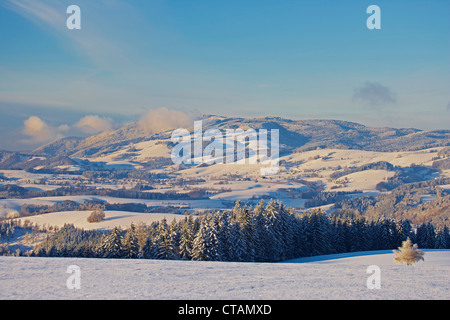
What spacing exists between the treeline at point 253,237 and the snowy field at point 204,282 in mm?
21015

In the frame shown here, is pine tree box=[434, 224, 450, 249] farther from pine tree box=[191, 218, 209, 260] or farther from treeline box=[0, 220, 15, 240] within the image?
treeline box=[0, 220, 15, 240]

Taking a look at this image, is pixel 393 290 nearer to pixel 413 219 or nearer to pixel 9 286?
pixel 9 286

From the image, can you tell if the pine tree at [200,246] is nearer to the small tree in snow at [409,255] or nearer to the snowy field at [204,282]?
the snowy field at [204,282]

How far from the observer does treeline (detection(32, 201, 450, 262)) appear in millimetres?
47188

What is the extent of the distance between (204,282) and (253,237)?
3246cm

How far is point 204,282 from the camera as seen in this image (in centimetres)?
2075

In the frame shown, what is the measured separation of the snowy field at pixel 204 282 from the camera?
17.7 m

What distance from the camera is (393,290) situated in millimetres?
19891

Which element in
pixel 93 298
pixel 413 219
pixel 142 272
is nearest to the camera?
pixel 93 298

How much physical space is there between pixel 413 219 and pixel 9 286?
203080 millimetres

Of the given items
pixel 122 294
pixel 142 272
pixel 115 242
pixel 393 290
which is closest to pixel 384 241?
pixel 115 242

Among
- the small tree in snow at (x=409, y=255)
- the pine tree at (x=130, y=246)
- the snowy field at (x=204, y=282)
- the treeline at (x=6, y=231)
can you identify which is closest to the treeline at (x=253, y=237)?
the pine tree at (x=130, y=246)

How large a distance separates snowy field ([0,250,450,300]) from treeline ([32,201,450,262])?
21.0m
